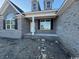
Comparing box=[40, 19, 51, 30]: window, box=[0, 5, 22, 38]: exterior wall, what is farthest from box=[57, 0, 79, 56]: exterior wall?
box=[0, 5, 22, 38]: exterior wall

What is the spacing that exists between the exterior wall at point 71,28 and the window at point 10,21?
8188 mm

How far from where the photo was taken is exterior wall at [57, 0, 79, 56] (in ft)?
44.4

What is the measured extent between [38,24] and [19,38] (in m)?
3.94

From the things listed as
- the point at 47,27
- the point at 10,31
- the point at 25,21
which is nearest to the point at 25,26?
the point at 25,21

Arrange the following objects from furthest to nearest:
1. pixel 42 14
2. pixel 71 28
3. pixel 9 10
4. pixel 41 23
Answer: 1. pixel 41 23
2. pixel 9 10
3. pixel 42 14
4. pixel 71 28

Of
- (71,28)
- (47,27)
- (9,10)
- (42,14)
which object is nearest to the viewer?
(71,28)

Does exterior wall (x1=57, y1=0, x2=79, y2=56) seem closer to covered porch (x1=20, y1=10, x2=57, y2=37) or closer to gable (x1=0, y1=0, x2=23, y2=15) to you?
covered porch (x1=20, y1=10, x2=57, y2=37)

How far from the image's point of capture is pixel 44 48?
44.9 feet

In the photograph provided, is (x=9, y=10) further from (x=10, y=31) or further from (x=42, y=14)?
(x=42, y=14)

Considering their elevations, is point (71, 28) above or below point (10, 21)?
below

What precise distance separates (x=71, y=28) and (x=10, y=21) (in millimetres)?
10307

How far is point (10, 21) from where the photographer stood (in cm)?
1989

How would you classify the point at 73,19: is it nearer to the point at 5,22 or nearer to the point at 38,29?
the point at 38,29

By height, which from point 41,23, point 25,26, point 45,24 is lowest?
point 25,26
